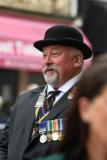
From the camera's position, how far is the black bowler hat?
4.09 m

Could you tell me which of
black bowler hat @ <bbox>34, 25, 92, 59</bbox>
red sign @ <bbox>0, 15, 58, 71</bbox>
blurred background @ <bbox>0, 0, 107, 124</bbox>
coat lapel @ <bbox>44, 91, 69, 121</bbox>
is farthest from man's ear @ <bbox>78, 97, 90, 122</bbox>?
red sign @ <bbox>0, 15, 58, 71</bbox>

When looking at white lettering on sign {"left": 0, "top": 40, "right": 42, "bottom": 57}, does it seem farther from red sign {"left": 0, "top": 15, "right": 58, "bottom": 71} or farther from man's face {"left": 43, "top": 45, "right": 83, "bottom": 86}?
man's face {"left": 43, "top": 45, "right": 83, "bottom": 86}

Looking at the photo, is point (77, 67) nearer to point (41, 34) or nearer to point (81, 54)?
point (81, 54)

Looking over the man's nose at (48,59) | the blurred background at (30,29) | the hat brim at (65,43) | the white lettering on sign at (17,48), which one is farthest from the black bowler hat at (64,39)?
the white lettering on sign at (17,48)

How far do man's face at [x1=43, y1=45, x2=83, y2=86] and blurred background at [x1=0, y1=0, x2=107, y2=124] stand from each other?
6297 millimetres

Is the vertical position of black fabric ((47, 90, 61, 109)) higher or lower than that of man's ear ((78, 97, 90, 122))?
higher

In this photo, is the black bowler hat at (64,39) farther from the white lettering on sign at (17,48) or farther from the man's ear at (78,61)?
the white lettering on sign at (17,48)

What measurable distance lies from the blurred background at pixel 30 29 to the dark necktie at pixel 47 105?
6.47 metres

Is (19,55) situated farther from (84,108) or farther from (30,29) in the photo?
(84,108)

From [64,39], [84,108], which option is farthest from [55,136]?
[84,108]

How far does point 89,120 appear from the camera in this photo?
205 centimetres

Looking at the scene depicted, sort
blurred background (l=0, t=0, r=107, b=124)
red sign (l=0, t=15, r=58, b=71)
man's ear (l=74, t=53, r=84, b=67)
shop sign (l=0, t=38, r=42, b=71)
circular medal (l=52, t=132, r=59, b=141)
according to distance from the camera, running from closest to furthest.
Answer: circular medal (l=52, t=132, r=59, b=141)
man's ear (l=74, t=53, r=84, b=67)
shop sign (l=0, t=38, r=42, b=71)
red sign (l=0, t=15, r=58, b=71)
blurred background (l=0, t=0, r=107, b=124)

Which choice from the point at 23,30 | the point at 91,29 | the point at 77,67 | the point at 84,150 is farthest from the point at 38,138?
the point at 91,29

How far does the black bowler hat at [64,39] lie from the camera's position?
409 cm
